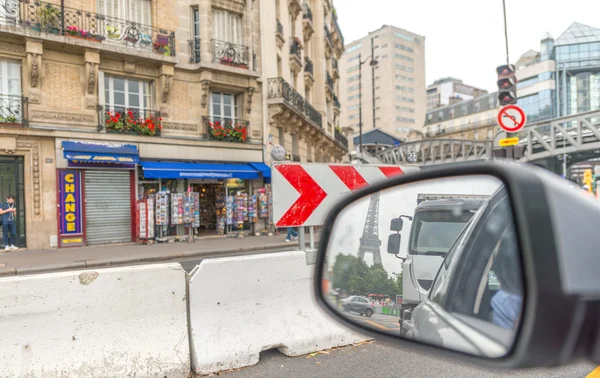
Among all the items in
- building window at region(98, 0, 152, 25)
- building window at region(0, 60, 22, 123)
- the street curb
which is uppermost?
building window at region(98, 0, 152, 25)

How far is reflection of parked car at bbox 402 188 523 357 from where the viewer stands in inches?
33.5

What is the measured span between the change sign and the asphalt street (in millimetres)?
13403

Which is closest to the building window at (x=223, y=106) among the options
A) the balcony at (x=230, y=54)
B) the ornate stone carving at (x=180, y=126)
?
the ornate stone carving at (x=180, y=126)

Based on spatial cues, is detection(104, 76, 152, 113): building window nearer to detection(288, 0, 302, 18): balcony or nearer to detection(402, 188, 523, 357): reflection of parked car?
detection(288, 0, 302, 18): balcony

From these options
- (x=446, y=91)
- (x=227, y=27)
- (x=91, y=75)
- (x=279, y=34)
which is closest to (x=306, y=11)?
(x=279, y=34)

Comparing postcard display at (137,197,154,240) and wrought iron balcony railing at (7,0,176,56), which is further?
postcard display at (137,197,154,240)

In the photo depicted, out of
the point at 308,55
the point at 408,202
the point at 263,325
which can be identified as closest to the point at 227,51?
the point at 308,55

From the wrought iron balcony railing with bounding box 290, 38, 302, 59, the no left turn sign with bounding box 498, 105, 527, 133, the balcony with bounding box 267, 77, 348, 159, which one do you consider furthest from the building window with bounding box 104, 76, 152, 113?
the no left turn sign with bounding box 498, 105, 527, 133

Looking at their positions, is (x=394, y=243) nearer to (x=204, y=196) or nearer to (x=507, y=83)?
(x=507, y=83)

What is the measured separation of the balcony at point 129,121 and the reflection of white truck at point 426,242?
635 inches

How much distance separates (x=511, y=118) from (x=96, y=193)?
1385cm

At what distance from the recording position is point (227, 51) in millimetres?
18594

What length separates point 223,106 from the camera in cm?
1922

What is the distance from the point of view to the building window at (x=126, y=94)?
1620 centimetres
